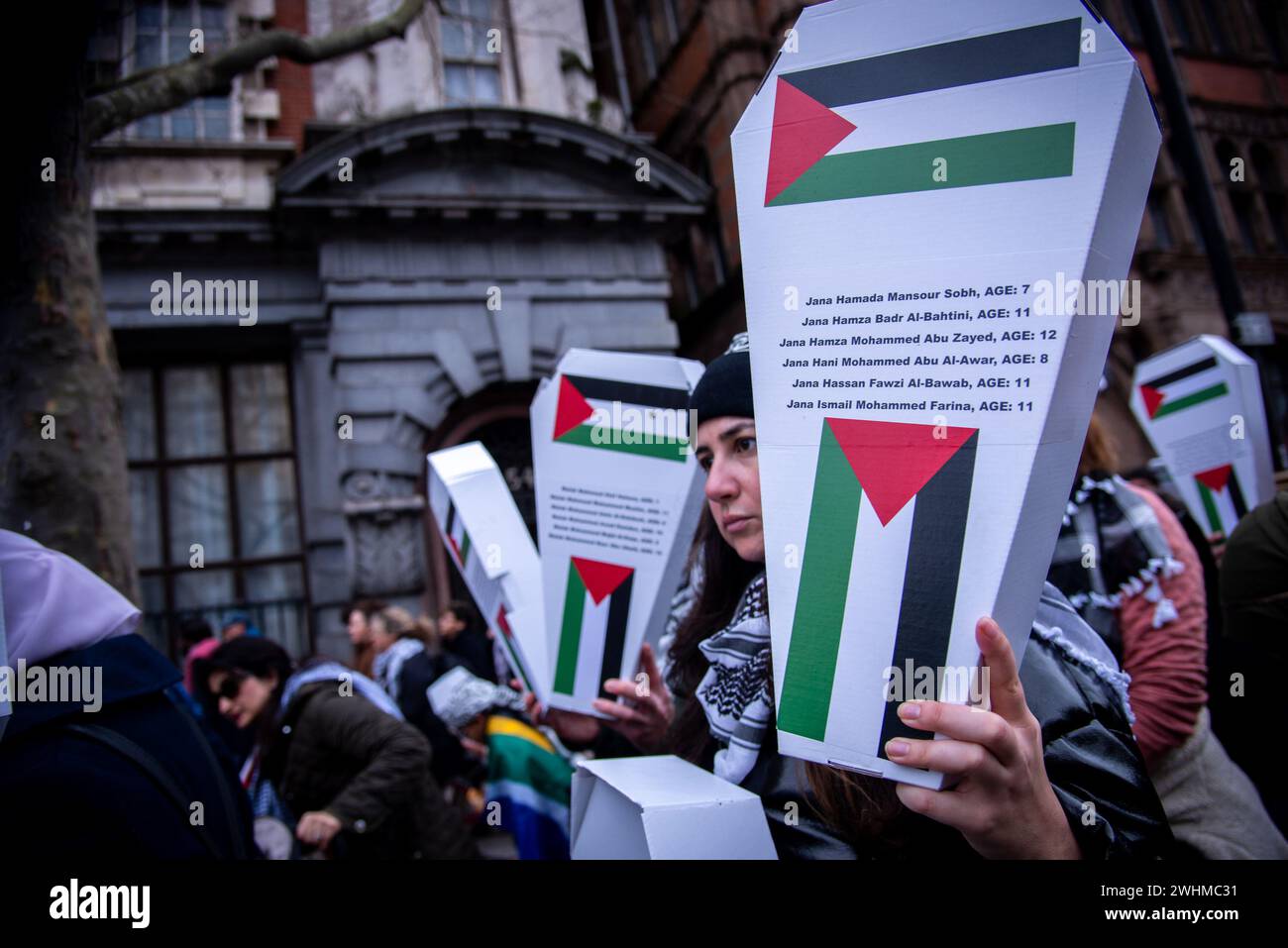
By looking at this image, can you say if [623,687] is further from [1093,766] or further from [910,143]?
[910,143]

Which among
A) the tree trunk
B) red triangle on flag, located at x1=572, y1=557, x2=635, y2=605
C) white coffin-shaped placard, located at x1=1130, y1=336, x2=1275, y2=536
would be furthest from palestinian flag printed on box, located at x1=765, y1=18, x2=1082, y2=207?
white coffin-shaped placard, located at x1=1130, y1=336, x2=1275, y2=536

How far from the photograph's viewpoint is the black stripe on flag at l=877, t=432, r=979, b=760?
1.03 meters

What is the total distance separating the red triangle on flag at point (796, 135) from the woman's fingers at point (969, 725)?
74 centimetres

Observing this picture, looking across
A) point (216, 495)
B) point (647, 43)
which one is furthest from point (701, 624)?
point (647, 43)

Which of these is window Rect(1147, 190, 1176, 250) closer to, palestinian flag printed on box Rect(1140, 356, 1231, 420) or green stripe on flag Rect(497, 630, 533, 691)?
palestinian flag printed on box Rect(1140, 356, 1231, 420)

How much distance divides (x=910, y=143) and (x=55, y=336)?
3.34m

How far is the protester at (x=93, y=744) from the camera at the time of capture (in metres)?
1.40

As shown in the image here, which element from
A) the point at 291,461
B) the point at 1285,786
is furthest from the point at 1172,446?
the point at 291,461

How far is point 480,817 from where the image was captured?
5.09 meters

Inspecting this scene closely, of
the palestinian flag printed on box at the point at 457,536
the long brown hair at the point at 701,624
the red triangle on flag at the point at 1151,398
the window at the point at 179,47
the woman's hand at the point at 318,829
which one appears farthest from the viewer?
the window at the point at 179,47

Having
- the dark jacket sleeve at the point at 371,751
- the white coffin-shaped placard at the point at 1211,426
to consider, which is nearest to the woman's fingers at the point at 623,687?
the dark jacket sleeve at the point at 371,751

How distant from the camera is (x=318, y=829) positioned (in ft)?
9.70

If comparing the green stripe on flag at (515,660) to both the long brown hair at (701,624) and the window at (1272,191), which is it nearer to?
the long brown hair at (701,624)

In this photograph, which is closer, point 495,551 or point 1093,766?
point 1093,766
